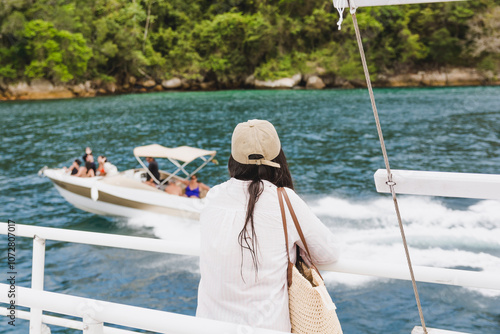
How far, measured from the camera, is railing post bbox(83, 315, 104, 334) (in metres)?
1.32

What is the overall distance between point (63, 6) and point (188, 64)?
46.0ft

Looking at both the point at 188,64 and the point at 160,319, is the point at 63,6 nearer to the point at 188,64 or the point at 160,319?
the point at 188,64

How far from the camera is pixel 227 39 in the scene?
5775cm

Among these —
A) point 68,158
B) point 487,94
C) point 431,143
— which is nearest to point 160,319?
point 68,158

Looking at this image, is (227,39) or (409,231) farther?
(227,39)

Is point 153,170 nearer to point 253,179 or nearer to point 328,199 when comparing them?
point 328,199

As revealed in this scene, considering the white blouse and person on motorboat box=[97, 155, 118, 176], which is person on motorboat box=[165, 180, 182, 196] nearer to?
person on motorboat box=[97, 155, 118, 176]

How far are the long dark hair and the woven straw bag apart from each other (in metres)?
0.08

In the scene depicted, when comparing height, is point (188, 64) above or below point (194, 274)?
above

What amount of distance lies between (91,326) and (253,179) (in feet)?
2.41

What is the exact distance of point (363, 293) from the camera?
7.66 meters

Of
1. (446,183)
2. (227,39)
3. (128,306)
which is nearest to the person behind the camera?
(128,306)

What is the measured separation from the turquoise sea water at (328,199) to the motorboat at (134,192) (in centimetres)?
30

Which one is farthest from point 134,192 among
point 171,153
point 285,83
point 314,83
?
point 285,83
